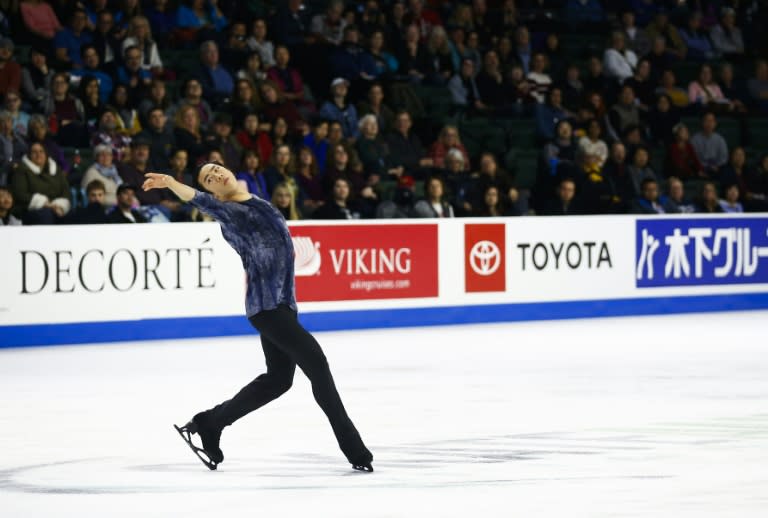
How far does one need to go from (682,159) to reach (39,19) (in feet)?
30.3

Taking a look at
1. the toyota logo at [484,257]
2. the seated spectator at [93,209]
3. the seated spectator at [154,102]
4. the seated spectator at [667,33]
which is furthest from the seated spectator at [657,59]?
the seated spectator at [93,209]

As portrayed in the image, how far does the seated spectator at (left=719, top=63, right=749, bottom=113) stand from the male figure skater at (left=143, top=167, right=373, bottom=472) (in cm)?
1746

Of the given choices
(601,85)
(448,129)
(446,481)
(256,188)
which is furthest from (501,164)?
(446,481)

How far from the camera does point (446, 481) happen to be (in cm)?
750

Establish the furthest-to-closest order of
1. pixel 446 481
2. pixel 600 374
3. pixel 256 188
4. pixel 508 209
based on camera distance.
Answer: pixel 508 209 → pixel 256 188 → pixel 600 374 → pixel 446 481

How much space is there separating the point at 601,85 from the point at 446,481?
52.8 ft

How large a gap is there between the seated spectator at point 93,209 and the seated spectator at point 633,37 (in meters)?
11.2

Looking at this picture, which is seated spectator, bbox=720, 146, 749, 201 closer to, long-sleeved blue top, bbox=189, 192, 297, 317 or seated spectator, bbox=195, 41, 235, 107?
seated spectator, bbox=195, 41, 235, 107

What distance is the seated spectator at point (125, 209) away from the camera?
1602cm

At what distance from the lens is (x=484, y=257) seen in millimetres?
17766

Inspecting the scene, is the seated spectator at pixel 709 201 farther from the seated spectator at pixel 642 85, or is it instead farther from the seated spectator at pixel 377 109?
the seated spectator at pixel 377 109

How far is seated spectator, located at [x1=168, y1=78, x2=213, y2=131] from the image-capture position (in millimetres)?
18062

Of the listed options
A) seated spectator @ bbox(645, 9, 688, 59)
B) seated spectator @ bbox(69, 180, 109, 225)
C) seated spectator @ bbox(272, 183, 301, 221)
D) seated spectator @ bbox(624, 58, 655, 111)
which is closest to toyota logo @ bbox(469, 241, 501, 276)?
seated spectator @ bbox(272, 183, 301, 221)

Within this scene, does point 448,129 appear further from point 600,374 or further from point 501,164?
point 600,374
